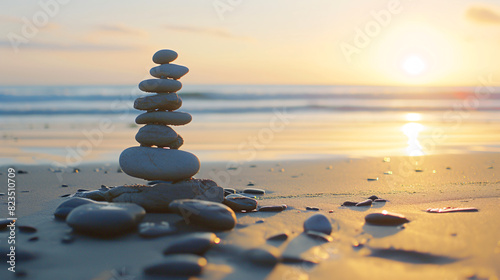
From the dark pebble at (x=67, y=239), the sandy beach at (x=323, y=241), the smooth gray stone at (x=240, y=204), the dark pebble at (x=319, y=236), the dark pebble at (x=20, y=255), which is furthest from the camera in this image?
the smooth gray stone at (x=240, y=204)

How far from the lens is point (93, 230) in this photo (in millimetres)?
3768

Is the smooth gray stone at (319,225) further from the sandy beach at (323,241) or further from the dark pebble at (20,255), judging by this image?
the dark pebble at (20,255)

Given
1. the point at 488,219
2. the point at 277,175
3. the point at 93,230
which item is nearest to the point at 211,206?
the point at 93,230

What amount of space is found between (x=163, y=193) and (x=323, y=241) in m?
1.76

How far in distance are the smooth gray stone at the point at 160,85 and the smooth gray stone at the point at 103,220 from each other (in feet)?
5.95

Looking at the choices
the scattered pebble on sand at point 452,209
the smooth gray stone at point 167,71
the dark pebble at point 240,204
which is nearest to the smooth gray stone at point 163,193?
the dark pebble at point 240,204

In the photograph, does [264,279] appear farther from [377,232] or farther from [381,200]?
[381,200]

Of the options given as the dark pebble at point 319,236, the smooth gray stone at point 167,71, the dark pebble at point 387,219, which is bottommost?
the dark pebble at point 319,236

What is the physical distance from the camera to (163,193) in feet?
15.3

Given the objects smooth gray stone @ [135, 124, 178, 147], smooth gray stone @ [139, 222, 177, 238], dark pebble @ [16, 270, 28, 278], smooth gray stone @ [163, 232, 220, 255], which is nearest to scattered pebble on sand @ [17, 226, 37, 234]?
dark pebble @ [16, 270, 28, 278]

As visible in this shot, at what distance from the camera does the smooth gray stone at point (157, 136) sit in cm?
520

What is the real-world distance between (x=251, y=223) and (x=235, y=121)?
1310 cm

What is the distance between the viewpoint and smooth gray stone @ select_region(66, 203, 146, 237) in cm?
374

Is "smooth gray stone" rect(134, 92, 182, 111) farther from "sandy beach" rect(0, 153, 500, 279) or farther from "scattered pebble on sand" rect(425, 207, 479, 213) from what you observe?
"scattered pebble on sand" rect(425, 207, 479, 213)
